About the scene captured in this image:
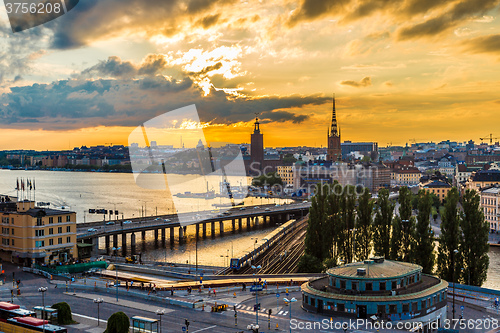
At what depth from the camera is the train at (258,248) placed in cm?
4909

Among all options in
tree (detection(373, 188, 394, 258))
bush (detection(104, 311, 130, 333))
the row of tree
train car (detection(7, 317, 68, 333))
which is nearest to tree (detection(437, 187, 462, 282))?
the row of tree

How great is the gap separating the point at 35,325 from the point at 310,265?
2648 centimetres

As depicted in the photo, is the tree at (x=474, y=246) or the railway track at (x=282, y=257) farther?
the railway track at (x=282, y=257)

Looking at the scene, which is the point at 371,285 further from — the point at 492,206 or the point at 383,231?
the point at 492,206

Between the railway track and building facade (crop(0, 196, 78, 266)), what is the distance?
14.5m

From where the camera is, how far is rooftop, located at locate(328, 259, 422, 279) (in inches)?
1127

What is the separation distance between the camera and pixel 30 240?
142ft

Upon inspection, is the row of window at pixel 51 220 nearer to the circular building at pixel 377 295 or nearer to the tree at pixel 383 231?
the circular building at pixel 377 295

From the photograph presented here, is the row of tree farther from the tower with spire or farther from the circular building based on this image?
the tower with spire

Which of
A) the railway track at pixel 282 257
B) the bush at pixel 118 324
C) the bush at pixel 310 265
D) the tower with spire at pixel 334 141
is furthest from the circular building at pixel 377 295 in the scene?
the tower with spire at pixel 334 141

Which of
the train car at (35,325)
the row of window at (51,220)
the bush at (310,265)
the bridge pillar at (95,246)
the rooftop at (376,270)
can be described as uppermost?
the row of window at (51,220)

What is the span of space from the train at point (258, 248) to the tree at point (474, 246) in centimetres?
2008

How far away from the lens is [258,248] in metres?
58.6

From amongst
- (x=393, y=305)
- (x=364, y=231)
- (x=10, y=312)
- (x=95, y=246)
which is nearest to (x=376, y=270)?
(x=393, y=305)
